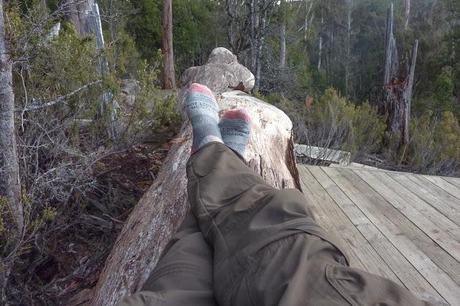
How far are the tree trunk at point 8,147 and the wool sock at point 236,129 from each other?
2.82ft

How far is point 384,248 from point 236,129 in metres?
0.92

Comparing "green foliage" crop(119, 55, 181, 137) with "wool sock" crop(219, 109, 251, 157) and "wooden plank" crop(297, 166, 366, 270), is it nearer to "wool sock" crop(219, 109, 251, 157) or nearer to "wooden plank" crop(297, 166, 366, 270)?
"wool sock" crop(219, 109, 251, 157)

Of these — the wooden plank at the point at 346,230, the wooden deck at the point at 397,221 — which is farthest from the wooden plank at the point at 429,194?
the wooden plank at the point at 346,230

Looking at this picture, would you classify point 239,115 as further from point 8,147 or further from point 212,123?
point 8,147

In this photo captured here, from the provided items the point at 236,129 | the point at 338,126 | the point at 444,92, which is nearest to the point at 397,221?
the point at 236,129

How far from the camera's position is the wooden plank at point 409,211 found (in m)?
2.14

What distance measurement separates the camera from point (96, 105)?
2.64m

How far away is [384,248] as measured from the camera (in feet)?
6.95

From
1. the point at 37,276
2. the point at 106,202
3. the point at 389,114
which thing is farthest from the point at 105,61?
the point at 389,114

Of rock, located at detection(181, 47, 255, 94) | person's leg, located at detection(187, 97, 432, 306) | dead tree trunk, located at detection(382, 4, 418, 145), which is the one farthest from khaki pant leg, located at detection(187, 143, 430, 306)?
dead tree trunk, located at detection(382, 4, 418, 145)

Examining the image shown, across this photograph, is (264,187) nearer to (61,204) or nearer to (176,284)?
(176,284)

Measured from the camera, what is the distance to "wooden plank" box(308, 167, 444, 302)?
71.1 inches

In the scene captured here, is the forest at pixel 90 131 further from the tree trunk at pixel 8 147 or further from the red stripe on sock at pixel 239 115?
the red stripe on sock at pixel 239 115

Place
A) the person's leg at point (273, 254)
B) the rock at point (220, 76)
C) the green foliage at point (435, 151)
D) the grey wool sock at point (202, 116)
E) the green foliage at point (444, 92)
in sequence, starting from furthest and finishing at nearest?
1. the green foliage at point (444, 92)
2. the green foliage at point (435, 151)
3. the rock at point (220, 76)
4. the grey wool sock at point (202, 116)
5. the person's leg at point (273, 254)
